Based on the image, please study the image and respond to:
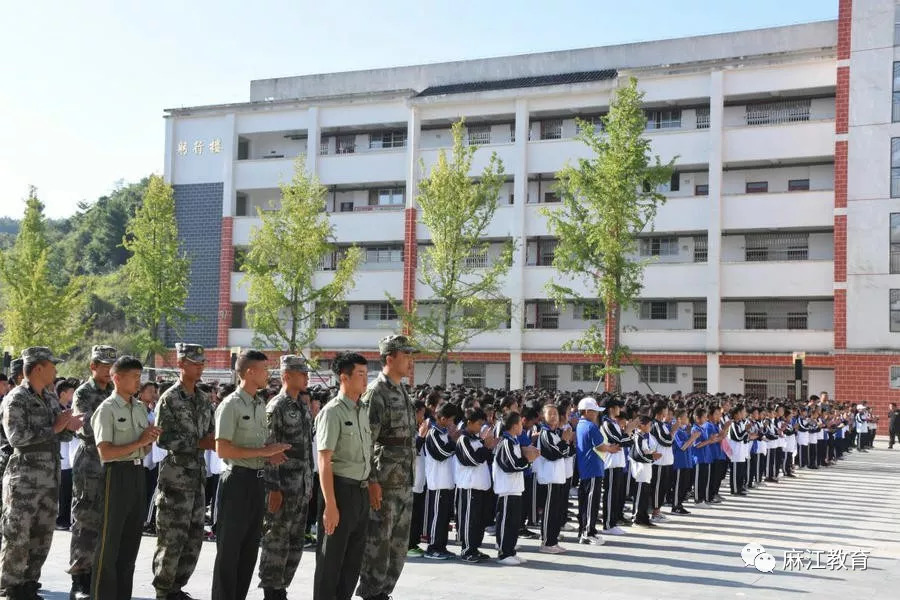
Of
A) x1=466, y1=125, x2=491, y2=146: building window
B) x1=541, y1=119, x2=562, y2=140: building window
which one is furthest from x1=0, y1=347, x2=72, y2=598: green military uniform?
x1=466, y1=125, x2=491, y2=146: building window

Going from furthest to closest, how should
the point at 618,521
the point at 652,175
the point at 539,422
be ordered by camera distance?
the point at 652,175, the point at 618,521, the point at 539,422

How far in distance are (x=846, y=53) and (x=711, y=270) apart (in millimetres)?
9264

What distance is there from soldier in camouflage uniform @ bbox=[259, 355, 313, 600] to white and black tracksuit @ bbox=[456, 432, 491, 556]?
2.75 metres

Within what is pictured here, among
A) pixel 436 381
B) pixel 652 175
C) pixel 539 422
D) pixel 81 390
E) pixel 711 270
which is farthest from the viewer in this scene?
pixel 436 381

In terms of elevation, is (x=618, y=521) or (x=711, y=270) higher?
(x=711, y=270)

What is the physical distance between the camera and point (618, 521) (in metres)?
13.1

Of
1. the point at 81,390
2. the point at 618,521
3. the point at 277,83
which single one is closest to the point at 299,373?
the point at 81,390

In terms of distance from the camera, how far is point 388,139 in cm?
4447

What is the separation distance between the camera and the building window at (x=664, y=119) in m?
39.4

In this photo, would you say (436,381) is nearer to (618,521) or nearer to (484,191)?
(484,191)

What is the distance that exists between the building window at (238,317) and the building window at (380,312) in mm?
5980

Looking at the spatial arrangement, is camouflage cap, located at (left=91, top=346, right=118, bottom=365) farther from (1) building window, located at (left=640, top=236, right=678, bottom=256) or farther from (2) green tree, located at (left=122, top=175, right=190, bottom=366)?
(1) building window, located at (left=640, top=236, right=678, bottom=256)

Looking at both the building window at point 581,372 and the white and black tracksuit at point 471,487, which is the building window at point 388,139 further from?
the white and black tracksuit at point 471,487

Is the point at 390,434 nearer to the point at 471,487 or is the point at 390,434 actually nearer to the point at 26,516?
the point at 26,516
